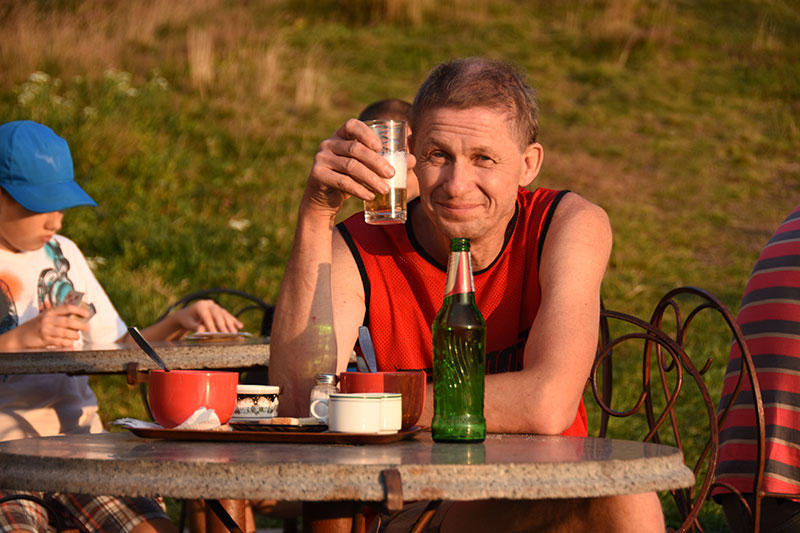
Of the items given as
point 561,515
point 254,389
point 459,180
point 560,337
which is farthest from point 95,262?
point 561,515

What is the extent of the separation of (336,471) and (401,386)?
49 centimetres

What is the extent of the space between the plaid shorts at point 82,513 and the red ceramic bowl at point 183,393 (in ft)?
3.14

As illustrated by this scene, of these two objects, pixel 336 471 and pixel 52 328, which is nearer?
pixel 336 471

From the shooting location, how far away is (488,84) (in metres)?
2.42

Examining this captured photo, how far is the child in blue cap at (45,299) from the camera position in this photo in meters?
3.12

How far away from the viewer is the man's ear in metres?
2.59

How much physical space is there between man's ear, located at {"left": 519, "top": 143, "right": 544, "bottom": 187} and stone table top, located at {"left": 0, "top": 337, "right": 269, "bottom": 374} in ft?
3.31

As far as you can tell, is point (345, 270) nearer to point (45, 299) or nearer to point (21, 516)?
point (21, 516)

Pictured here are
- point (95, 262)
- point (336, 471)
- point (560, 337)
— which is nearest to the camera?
point (336, 471)

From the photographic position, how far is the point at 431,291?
8.53 feet

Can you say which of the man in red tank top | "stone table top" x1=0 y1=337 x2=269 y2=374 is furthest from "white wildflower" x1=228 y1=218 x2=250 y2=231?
the man in red tank top

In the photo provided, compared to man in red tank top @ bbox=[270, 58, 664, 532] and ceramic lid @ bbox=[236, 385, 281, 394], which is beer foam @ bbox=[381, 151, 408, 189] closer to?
man in red tank top @ bbox=[270, 58, 664, 532]

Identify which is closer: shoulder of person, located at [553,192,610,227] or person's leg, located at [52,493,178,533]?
shoulder of person, located at [553,192,610,227]

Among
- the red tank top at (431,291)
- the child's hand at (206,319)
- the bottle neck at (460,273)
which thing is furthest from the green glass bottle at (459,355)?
the child's hand at (206,319)
